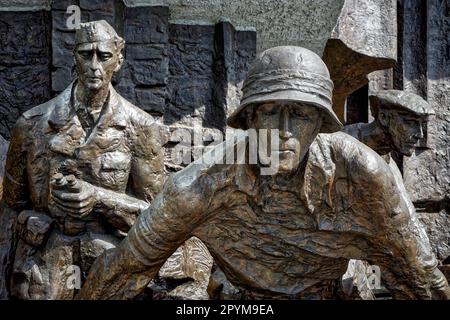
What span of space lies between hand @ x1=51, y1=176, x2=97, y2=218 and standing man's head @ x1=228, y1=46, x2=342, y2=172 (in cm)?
100

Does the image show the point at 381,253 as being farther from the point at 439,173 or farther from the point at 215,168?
the point at 439,173

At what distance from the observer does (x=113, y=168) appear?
21.0 feet

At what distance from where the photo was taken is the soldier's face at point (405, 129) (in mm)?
6980

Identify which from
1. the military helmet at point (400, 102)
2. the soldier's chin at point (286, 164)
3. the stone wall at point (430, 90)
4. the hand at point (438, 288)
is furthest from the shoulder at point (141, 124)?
the stone wall at point (430, 90)

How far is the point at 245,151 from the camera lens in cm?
566

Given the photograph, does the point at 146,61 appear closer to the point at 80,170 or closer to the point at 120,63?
the point at 120,63

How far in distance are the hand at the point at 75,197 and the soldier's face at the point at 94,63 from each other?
467 millimetres

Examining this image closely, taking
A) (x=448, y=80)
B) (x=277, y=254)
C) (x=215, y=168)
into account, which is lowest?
(x=277, y=254)

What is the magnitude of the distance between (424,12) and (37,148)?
8.41 ft

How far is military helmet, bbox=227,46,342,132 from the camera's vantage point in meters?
5.37

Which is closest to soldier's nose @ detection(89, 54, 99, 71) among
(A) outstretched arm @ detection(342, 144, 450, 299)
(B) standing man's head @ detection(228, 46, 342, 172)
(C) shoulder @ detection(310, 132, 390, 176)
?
(B) standing man's head @ detection(228, 46, 342, 172)

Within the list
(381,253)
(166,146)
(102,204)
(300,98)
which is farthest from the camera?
(166,146)

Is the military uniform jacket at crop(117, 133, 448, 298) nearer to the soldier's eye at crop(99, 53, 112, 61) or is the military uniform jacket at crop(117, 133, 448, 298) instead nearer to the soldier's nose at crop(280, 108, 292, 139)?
the soldier's nose at crop(280, 108, 292, 139)

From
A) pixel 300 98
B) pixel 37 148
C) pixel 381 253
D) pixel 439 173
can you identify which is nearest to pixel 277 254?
pixel 381 253
